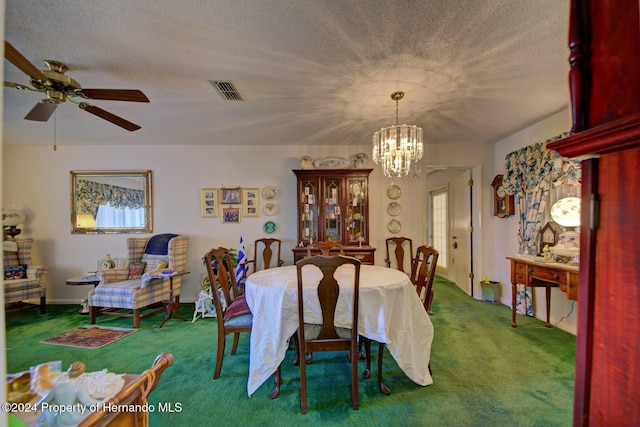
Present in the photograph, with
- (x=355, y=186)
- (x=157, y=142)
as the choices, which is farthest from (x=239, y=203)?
(x=355, y=186)

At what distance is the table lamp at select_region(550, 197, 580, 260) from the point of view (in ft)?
8.57

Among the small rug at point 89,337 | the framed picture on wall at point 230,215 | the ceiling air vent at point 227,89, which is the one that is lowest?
the small rug at point 89,337

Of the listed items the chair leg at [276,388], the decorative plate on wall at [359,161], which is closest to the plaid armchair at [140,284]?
the chair leg at [276,388]

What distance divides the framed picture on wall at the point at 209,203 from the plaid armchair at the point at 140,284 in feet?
1.57

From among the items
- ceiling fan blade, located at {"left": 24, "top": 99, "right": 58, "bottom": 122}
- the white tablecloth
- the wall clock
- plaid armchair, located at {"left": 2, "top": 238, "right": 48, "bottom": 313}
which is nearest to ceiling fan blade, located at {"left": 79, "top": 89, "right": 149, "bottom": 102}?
ceiling fan blade, located at {"left": 24, "top": 99, "right": 58, "bottom": 122}

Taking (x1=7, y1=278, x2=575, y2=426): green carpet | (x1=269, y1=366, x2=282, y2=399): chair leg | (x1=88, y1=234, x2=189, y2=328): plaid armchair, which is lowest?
(x1=7, y1=278, x2=575, y2=426): green carpet

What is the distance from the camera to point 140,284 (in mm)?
3271

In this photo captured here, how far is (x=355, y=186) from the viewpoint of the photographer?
3.85m

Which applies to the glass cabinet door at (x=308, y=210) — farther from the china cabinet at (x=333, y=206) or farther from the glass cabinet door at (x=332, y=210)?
the glass cabinet door at (x=332, y=210)

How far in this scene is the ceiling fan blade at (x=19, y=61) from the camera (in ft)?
4.50

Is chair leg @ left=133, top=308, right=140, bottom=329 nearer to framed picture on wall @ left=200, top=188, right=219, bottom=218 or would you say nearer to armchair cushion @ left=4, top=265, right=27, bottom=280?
framed picture on wall @ left=200, top=188, right=219, bottom=218

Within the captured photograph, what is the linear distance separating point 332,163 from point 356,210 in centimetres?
76

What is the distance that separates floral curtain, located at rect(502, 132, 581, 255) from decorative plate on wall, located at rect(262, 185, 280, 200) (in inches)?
125

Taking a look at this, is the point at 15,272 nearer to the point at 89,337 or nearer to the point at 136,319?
the point at 89,337
